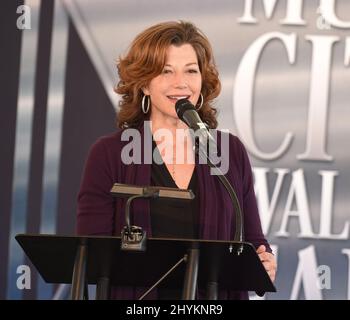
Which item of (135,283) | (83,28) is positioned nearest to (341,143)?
(83,28)

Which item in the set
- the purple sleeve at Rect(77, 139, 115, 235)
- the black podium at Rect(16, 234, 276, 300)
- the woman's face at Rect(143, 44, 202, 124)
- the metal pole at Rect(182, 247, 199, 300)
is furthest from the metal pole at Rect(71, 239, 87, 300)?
the woman's face at Rect(143, 44, 202, 124)

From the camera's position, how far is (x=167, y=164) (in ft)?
10.1

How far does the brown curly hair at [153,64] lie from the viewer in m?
3.04

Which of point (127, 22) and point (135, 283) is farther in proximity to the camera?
point (127, 22)

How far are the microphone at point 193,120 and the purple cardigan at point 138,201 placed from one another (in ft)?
1.29

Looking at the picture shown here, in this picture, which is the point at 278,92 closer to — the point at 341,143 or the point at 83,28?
the point at 341,143

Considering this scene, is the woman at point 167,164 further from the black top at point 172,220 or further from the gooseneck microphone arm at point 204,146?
the gooseneck microphone arm at point 204,146

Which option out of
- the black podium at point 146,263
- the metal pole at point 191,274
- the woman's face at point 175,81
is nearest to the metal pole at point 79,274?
the black podium at point 146,263

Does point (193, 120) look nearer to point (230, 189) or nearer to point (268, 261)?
point (230, 189)

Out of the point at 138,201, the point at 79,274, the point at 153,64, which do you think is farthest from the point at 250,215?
the point at 79,274

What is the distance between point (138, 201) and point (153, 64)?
497 mm

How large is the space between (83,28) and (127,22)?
238 millimetres

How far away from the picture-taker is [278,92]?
15.1ft
